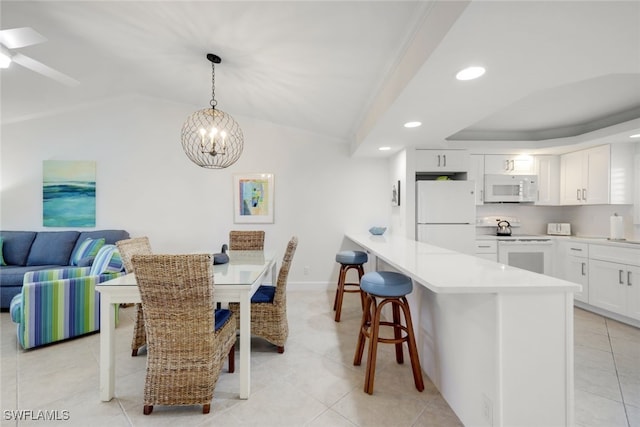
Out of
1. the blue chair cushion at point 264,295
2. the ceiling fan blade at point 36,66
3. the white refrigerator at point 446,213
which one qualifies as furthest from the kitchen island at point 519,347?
the ceiling fan blade at point 36,66

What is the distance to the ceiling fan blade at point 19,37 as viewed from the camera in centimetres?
185

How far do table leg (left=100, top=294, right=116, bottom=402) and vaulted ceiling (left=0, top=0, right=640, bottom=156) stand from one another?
2169 millimetres

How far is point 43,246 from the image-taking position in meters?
3.91

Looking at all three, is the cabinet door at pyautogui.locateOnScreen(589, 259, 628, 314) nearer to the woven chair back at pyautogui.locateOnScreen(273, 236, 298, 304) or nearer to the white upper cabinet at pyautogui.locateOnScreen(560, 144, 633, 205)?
the white upper cabinet at pyautogui.locateOnScreen(560, 144, 633, 205)

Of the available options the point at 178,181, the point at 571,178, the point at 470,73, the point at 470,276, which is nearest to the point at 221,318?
the point at 470,276

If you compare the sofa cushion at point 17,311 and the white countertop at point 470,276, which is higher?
the white countertop at point 470,276

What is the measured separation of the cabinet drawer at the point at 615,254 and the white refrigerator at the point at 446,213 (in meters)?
1.32

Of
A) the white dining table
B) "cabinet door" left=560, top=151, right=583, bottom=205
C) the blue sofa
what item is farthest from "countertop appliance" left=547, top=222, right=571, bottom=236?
the blue sofa

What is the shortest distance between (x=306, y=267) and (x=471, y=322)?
9.91 feet

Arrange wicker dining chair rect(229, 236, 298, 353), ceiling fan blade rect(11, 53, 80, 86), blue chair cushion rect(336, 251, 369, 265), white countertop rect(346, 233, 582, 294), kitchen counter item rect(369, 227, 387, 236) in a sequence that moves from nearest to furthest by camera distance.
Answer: white countertop rect(346, 233, 582, 294)
ceiling fan blade rect(11, 53, 80, 86)
wicker dining chair rect(229, 236, 298, 353)
blue chair cushion rect(336, 251, 369, 265)
kitchen counter item rect(369, 227, 387, 236)

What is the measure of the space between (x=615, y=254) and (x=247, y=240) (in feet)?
14.1

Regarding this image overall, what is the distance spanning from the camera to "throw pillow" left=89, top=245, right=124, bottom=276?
9.53ft

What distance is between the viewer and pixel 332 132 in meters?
4.12

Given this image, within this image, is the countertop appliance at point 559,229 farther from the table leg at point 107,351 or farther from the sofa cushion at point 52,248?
the sofa cushion at point 52,248
